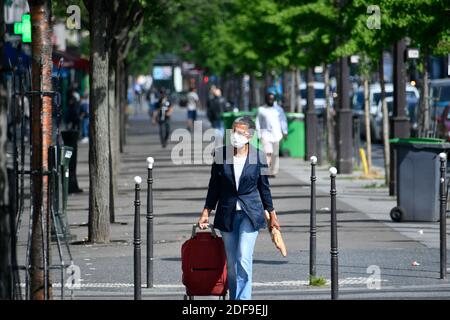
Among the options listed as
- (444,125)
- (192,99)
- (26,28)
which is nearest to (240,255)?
(26,28)

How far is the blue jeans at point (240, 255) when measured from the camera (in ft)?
37.1

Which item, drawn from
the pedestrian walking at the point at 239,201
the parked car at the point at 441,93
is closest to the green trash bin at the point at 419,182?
the pedestrian walking at the point at 239,201

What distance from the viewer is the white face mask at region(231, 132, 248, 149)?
11.5 m

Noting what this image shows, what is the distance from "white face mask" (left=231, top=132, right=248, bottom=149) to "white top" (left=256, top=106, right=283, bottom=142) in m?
17.6

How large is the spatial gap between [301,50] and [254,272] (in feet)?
80.7

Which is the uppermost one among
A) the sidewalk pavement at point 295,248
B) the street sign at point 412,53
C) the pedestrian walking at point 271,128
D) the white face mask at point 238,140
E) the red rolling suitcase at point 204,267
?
the street sign at point 412,53

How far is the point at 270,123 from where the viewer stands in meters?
29.4

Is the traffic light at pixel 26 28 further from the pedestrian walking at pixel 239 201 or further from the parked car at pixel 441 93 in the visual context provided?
the parked car at pixel 441 93

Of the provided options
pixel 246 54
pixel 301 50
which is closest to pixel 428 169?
pixel 301 50

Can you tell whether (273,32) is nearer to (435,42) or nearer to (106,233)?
(435,42)

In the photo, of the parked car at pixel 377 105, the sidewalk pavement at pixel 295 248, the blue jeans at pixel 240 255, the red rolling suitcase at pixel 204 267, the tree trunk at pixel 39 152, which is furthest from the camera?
the parked car at pixel 377 105

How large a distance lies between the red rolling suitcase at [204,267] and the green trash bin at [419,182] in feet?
28.5

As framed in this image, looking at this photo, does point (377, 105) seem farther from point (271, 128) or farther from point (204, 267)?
point (204, 267)

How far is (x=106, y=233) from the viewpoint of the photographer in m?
17.8
